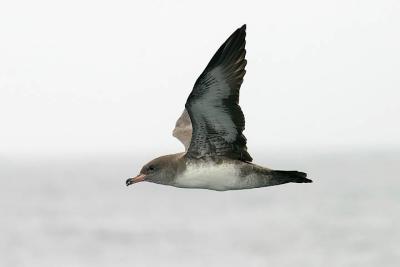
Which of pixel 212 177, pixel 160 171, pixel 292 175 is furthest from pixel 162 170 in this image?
pixel 292 175

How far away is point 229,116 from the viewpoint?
14.6 meters

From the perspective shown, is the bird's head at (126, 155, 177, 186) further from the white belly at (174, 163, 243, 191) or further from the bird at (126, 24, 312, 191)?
the white belly at (174, 163, 243, 191)

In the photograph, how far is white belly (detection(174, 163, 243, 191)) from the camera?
14.9 m

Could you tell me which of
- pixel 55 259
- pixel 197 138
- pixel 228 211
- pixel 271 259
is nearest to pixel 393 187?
pixel 228 211

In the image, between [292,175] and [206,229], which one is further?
[206,229]

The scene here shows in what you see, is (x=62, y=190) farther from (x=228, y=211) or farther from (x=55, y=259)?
(x=55, y=259)

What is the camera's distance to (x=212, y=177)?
14867 mm

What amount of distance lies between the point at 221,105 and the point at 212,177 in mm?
1336

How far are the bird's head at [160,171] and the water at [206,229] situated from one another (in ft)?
141

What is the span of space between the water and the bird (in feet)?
140

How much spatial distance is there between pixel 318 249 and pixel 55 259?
19.8 metres

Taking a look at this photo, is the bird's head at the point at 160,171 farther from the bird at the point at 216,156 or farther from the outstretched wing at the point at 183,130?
the outstretched wing at the point at 183,130

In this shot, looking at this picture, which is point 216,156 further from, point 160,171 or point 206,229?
point 206,229

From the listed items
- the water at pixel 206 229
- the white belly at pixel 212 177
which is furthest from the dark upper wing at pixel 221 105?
the water at pixel 206 229
